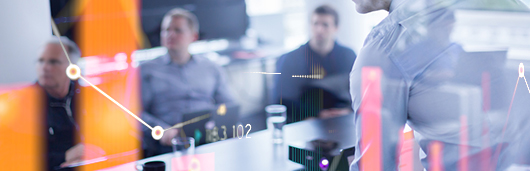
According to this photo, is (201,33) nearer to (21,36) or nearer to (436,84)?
(21,36)

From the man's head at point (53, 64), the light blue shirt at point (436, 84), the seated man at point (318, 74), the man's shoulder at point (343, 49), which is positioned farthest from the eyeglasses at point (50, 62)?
the man's shoulder at point (343, 49)

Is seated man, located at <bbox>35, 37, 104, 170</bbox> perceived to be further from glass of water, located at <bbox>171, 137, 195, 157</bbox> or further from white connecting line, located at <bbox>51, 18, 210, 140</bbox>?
glass of water, located at <bbox>171, 137, 195, 157</bbox>

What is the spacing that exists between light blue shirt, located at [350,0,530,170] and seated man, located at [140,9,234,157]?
62.3 inches

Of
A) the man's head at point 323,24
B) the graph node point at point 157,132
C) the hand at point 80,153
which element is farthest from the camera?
the man's head at point 323,24

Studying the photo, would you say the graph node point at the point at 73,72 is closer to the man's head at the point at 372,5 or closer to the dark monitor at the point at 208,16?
the dark monitor at the point at 208,16

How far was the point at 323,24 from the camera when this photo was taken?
2.66 metres

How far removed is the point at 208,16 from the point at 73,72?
1076 mm

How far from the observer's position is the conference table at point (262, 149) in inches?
43.1

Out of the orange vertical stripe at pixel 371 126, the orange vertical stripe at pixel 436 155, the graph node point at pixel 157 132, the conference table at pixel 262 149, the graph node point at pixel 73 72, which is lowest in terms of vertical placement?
the graph node point at pixel 157 132

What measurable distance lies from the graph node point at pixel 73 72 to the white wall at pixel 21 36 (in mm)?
184

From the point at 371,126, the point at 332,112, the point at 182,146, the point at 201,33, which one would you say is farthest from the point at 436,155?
the point at 201,33

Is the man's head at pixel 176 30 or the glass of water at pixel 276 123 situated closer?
the glass of water at pixel 276 123

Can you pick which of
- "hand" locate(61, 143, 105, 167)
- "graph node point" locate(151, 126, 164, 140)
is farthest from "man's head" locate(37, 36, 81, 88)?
"graph node point" locate(151, 126, 164, 140)

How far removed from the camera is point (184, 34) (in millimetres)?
2498
